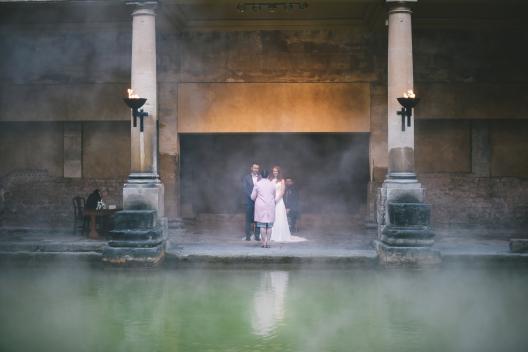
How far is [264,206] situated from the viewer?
13.0 meters

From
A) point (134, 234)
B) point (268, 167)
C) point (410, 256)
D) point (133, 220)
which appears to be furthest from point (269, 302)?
point (268, 167)

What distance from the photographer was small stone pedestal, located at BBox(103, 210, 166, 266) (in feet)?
37.6


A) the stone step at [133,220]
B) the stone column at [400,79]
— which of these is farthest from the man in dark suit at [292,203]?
the stone step at [133,220]

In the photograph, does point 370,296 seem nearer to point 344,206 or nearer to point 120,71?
point 344,206

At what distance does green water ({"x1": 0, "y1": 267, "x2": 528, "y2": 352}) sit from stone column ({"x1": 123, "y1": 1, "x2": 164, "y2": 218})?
5.98 ft

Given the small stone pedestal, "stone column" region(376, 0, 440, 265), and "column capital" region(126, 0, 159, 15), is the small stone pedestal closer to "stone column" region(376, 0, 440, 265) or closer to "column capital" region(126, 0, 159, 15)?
"column capital" region(126, 0, 159, 15)

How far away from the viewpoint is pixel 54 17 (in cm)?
1555

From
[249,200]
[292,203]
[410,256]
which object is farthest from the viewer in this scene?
[292,203]

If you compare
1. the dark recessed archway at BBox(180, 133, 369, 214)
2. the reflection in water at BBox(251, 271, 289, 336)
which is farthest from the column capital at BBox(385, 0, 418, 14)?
the reflection in water at BBox(251, 271, 289, 336)

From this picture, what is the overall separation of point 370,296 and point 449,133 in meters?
8.57

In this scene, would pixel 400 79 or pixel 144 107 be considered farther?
pixel 144 107

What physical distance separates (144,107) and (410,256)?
5.99m

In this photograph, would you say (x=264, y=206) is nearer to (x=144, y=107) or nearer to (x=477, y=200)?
(x=144, y=107)

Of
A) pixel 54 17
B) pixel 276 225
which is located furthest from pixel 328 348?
pixel 54 17
